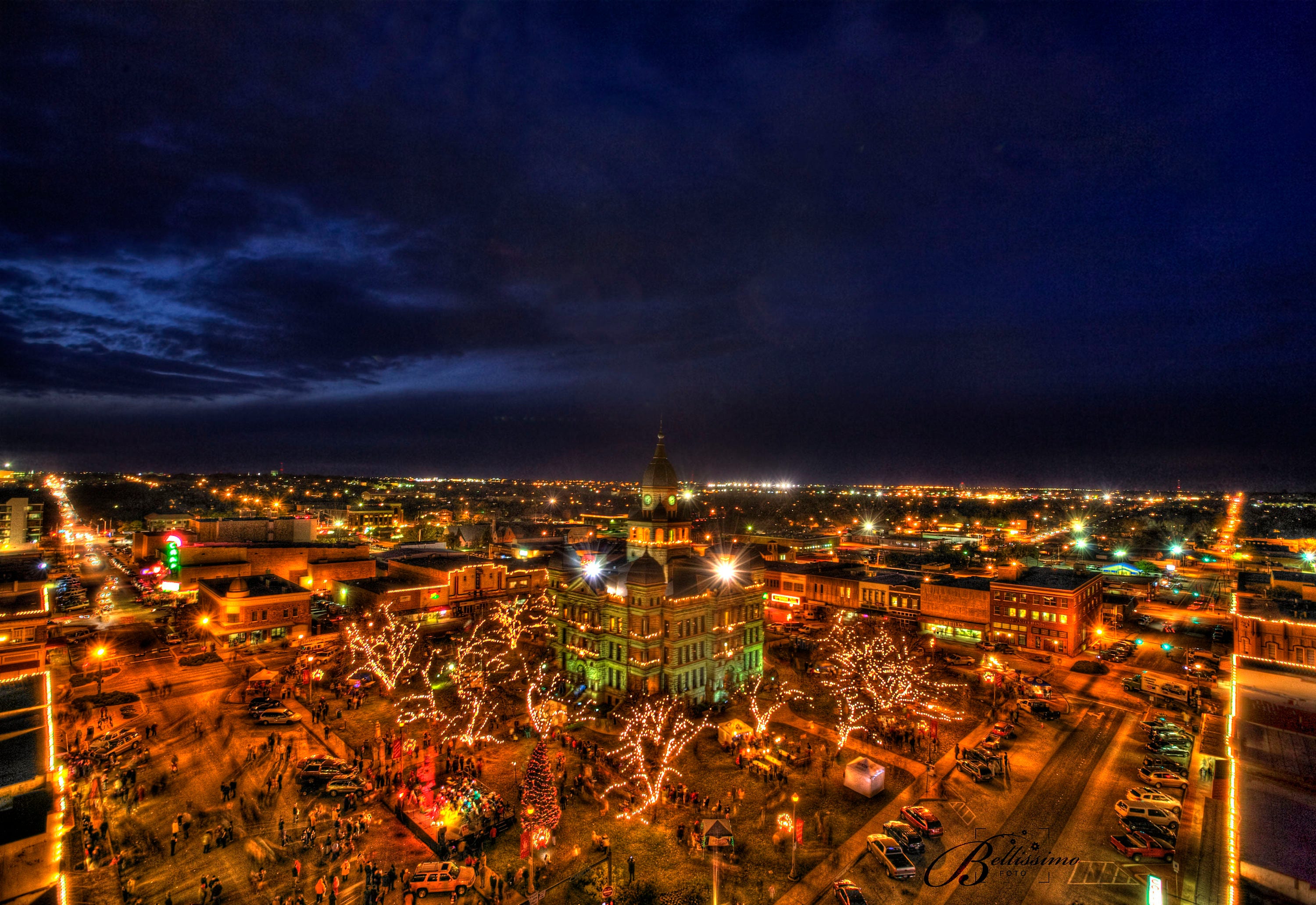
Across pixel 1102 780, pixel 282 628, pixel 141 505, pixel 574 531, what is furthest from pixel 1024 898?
pixel 141 505

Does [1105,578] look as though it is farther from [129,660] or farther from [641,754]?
[129,660]

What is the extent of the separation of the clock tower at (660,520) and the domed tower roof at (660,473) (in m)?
0.04

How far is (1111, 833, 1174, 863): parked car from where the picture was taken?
24453 mm

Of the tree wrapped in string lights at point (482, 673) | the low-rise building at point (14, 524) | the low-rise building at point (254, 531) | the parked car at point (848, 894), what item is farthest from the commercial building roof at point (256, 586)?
the low-rise building at point (14, 524)

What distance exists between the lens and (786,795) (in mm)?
29781

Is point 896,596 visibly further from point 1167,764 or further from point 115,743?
point 115,743

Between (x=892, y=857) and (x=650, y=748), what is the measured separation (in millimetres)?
14999

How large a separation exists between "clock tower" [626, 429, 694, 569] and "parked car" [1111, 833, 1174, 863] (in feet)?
101

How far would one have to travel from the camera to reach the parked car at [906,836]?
990 inches

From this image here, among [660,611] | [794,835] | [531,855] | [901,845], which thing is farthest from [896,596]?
[531,855]

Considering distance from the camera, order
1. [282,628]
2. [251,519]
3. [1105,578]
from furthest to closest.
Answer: [251,519]
[1105,578]
[282,628]

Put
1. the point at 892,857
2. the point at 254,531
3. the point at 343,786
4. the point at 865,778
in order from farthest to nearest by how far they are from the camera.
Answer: the point at 254,531 < the point at 865,778 < the point at 343,786 < the point at 892,857

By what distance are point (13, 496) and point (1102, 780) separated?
14880 cm

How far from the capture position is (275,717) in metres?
37.8
